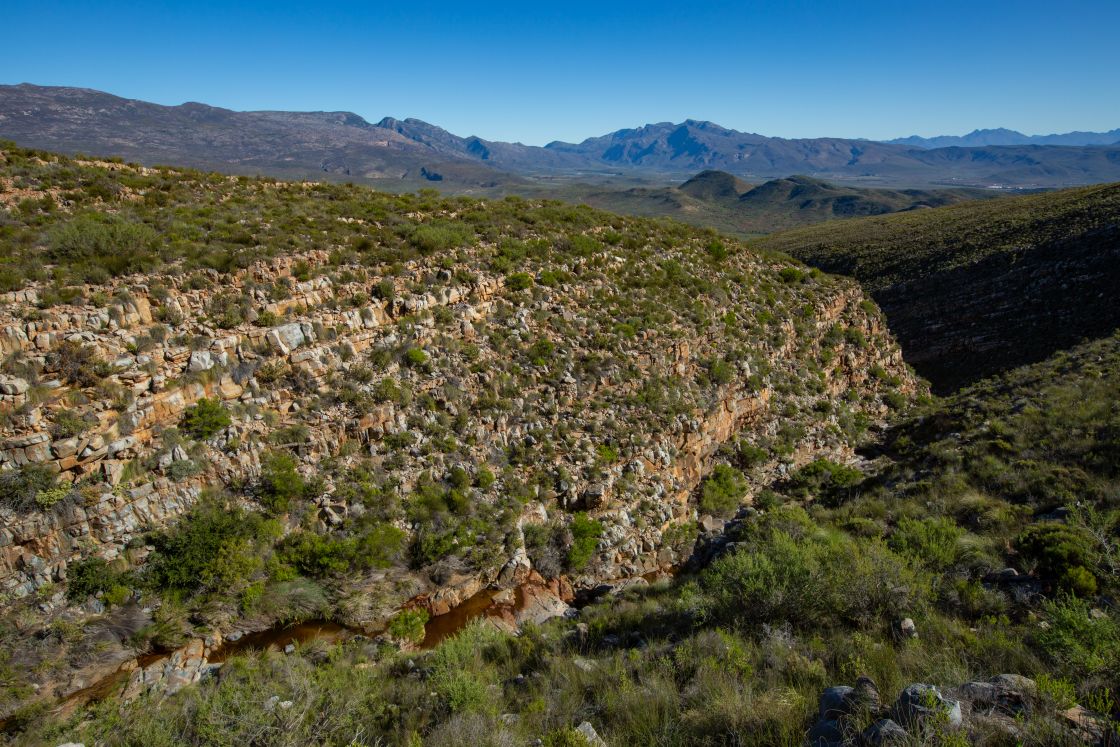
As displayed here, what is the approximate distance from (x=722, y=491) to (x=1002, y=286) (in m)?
30.0

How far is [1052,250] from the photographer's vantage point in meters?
32.5

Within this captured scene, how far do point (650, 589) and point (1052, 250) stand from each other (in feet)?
131

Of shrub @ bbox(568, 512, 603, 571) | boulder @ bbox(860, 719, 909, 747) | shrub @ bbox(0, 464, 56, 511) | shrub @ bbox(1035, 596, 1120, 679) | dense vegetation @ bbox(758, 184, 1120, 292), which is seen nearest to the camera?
boulder @ bbox(860, 719, 909, 747)

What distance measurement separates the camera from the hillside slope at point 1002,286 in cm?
2612

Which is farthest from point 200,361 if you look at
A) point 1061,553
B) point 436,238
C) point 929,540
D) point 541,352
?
point 1061,553

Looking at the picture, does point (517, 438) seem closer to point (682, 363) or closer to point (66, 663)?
point (682, 363)

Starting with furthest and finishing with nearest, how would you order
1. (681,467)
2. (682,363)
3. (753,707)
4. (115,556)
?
(682,363) < (681,467) < (115,556) < (753,707)

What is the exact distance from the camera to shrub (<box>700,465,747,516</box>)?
15.2 metres

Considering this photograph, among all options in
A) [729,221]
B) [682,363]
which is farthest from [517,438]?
[729,221]

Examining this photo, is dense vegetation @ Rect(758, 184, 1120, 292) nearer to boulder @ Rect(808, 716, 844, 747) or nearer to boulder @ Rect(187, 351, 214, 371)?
boulder @ Rect(808, 716, 844, 747)

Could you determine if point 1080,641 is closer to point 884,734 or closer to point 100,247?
point 884,734

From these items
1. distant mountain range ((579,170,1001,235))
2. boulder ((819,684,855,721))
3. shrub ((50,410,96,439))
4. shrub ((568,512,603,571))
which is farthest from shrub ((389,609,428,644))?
distant mountain range ((579,170,1001,235))

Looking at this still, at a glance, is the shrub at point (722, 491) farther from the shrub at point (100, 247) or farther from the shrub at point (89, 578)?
the shrub at point (100, 247)

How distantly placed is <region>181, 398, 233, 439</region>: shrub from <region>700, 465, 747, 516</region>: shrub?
13278 millimetres
